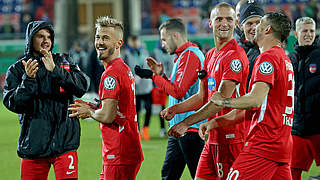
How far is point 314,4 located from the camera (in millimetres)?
22641

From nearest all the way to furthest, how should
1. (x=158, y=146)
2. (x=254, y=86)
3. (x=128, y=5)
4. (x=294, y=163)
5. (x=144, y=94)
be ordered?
(x=254, y=86) < (x=294, y=163) < (x=158, y=146) < (x=144, y=94) < (x=128, y=5)

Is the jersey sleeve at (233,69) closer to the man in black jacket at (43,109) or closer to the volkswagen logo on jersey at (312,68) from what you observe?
the man in black jacket at (43,109)

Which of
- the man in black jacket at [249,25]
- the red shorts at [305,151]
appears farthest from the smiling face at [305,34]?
the red shorts at [305,151]

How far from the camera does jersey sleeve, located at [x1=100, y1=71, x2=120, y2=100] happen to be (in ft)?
16.2

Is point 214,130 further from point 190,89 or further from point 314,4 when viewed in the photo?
point 314,4

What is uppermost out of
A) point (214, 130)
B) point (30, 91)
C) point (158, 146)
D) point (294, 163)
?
point (30, 91)

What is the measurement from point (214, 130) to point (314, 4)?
62.1ft

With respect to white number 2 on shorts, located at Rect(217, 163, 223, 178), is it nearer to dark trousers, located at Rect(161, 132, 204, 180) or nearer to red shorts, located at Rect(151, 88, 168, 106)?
dark trousers, located at Rect(161, 132, 204, 180)

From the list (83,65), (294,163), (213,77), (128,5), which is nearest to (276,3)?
(128,5)

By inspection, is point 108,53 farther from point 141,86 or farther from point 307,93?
point 141,86

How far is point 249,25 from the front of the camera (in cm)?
598

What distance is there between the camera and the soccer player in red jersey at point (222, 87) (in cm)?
488

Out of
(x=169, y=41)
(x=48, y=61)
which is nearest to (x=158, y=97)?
(x=169, y=41)

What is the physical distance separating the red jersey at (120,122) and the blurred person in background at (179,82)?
0.85m
